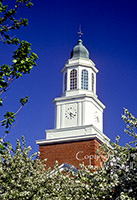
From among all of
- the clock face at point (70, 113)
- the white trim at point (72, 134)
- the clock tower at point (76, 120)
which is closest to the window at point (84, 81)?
the clock tower at point (76, 120)

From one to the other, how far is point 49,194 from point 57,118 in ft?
43.8

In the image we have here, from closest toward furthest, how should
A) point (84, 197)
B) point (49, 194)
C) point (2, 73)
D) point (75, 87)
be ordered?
1. point (2, 73)
2. point (84, 197)
3. point (49, 194)
4. point (75, 87)

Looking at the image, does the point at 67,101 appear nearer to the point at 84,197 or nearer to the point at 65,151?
the point at 65,151

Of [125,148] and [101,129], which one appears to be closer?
[125,148]

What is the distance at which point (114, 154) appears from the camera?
1446cm

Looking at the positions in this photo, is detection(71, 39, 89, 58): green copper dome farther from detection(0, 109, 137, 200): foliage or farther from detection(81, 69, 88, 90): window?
detection(0, 109, 137, 200): foliage

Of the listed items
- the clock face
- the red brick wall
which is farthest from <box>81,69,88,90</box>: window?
the red brick wall

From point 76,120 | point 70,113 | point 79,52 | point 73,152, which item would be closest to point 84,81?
point 70,113

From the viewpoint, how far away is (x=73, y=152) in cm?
2989

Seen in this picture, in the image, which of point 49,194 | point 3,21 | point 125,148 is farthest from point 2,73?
point 49,194

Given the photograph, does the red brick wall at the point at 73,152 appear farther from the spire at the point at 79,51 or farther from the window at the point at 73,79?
the spire at the point at 79,51

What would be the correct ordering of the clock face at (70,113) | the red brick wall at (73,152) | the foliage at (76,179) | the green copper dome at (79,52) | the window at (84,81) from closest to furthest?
1. the foliage at (76,179)
2. the red brick wall at (73,152)
3. the clock face at (70,113)
4. the window at (84,81)
5. the green copper dome at (79,52)

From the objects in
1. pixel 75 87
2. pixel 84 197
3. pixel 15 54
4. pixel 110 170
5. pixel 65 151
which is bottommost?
pixel 84 197

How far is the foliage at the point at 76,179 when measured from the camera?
13.7 m
